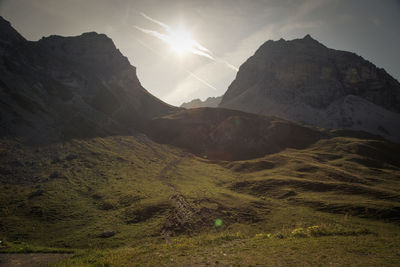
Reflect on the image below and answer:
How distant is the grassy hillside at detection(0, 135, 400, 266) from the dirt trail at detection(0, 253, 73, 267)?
6.33 feet

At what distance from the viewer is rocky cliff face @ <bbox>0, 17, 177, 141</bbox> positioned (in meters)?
91.6

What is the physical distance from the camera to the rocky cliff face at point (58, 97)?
9156 cm

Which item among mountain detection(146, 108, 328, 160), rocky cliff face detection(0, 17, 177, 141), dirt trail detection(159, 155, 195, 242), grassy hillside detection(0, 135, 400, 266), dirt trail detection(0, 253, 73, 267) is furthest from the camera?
mountain detection(146, 108, 328, 160)

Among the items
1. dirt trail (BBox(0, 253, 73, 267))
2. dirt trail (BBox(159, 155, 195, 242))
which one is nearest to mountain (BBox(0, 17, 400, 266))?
dirt trail (BBox(0, 253, 73, 267))

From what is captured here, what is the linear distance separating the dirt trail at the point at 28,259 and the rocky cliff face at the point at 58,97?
7545 centimetres

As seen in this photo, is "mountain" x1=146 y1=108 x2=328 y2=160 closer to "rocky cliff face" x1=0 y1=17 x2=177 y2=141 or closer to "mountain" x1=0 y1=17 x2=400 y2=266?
"mountain" x1=0 y1=17 x2=400 y2=266

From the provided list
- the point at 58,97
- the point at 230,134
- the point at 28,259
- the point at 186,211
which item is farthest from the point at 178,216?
the point at 58,97

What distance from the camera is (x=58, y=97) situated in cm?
12925

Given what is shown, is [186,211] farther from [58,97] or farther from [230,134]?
[58,97]

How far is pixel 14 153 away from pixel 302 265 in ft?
279

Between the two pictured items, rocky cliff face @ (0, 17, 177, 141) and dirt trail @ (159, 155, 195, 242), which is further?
rocky cliff face @ (0, 17, 177, 141)

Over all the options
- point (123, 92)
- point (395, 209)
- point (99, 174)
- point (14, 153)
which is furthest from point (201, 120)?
point (395, 209)

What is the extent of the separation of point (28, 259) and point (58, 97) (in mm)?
137686

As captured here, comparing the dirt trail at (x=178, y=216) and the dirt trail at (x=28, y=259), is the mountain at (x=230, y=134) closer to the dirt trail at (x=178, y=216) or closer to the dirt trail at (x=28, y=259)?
the dirt trail at (x=178, y=216)
